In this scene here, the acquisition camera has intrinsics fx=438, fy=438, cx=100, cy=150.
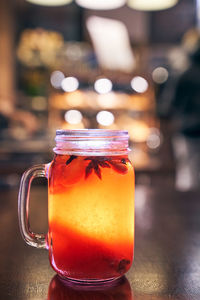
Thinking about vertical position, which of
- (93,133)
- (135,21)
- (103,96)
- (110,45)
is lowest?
(93,133)

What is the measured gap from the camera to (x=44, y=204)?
1.21 meters

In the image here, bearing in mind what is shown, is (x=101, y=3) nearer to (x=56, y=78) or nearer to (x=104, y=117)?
(x=56, y=78)

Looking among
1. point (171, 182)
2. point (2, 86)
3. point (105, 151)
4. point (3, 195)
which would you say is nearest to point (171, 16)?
point (2, 86)

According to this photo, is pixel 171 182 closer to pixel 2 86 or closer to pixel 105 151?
pixel 105 151

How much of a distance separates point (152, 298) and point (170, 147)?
13.3ft

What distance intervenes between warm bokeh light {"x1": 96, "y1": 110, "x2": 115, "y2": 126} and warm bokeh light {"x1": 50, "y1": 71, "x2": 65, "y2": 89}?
1.79 ft

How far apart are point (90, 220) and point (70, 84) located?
14.3 feet

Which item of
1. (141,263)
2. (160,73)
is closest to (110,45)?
(160,73)

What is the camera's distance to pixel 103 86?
495 centimetres

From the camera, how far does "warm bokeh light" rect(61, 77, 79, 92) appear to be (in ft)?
15.9

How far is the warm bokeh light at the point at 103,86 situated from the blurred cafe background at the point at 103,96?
11mm

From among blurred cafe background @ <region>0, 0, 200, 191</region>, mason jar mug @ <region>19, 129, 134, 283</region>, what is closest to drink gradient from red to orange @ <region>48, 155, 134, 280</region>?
mason jar mug @ <region>19, 129, 134, 283</region>

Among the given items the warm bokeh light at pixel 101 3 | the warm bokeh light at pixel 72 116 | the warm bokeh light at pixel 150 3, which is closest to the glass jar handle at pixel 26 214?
the warm bokeh light at pixel 101 3

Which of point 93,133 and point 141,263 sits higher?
point 93,133
